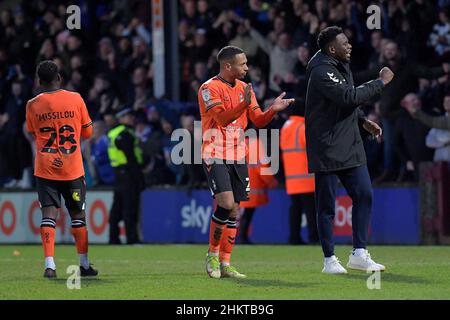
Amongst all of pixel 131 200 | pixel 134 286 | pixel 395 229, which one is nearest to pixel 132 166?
pixel 131 200

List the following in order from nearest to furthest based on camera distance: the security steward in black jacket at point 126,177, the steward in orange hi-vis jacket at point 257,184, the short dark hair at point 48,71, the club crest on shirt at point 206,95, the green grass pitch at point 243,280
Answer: the green grass pitch at point 243,280, the club crest on shirt at point 206,95, the short dark hair at point 48,71, the steward in orange hi-vis jacket at point 257,184, the security steward in black jacket at point 126,177

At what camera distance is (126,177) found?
20.7 m

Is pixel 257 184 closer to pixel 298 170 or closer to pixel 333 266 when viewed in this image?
pixel 298 170

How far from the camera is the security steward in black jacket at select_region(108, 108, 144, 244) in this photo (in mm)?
20531

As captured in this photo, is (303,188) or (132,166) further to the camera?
(132,166)

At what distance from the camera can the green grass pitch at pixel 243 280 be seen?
9867 millimetres

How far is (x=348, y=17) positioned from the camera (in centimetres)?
2011

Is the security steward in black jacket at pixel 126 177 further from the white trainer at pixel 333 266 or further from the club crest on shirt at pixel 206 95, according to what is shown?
the white trainer at pixel 333 266

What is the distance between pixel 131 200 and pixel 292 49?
3803 mm

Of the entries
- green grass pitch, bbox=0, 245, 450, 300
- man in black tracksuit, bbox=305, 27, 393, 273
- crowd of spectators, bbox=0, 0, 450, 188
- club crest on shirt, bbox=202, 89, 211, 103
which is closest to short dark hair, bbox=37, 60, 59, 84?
club crest on shirt, bbox=202, 89, 211, 103

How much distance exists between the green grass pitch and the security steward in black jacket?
328 centimetres

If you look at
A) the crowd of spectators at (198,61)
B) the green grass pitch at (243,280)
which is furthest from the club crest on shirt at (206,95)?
the crowd of spectators at (198,61)

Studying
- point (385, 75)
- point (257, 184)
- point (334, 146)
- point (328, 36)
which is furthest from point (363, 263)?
point (257, 184)

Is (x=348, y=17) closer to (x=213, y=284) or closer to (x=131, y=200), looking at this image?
(x=131, y=200)
